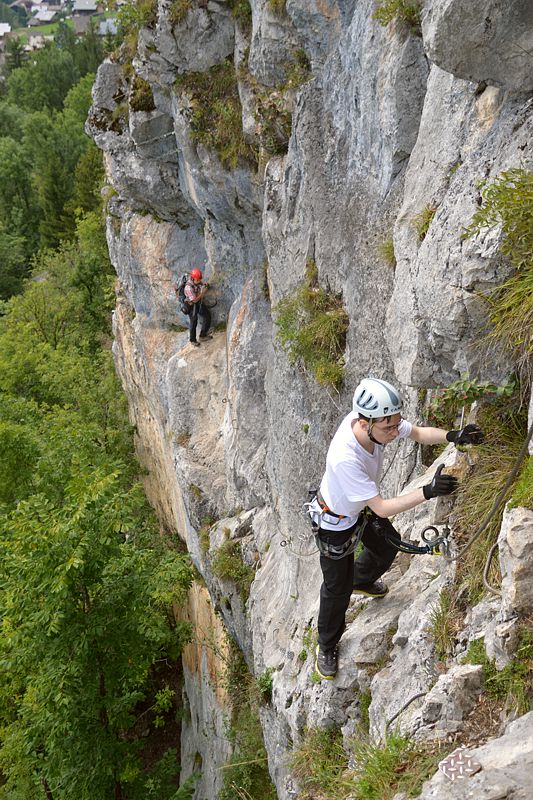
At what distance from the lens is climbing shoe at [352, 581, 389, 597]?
565cm

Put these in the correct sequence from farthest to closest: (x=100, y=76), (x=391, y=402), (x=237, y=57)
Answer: (x=100, y=76)
(x=237, y=57)
(x=391, y=402)

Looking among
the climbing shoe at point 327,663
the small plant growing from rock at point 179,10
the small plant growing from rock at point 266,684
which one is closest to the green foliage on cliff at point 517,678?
the climbing shoe at point 327,663

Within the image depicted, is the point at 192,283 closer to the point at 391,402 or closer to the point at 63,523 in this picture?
the point at 63,523

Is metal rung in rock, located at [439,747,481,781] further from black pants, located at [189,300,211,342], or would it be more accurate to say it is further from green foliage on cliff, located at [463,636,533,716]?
black pants, located at [189,300,211,342]

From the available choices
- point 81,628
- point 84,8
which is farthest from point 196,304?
point 84,8

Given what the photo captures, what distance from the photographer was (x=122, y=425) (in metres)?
20.5

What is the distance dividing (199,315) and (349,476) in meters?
10.8

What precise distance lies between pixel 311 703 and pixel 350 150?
641cm

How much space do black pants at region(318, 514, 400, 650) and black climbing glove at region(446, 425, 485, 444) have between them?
41.0 inches

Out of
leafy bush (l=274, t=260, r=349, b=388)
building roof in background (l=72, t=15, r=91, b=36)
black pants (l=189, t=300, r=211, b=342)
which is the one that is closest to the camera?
leafy bush (l=274, t=260, r=349, b=388)

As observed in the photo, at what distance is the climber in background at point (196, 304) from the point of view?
1426 cm

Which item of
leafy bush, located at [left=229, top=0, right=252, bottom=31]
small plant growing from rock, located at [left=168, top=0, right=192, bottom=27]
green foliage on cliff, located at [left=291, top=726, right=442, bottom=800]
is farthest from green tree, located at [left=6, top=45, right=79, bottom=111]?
green foliage on cliff, located at [left=291, top=726, right=442, bottom=800]

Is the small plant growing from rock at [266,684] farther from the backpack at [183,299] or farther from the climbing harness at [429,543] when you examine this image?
the backpack at [183,299]

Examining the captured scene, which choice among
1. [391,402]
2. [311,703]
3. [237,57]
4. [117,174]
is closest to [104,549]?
[311,703]
